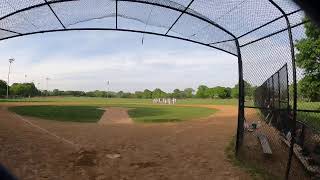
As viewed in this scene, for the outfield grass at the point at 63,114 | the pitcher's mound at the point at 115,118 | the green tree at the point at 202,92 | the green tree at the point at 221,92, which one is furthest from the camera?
the green tree at the point at 202,92

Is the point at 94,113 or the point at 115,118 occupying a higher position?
the point at 94,113

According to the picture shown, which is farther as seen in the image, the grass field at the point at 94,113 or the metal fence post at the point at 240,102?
the grass field at the point at 94,113

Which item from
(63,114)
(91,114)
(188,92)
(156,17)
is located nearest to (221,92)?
(188,92)

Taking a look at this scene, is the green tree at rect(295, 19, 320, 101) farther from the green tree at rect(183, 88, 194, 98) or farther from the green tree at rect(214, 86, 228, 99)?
the green tree at rect(183, 88, 194, 98)

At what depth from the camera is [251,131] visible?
14.0 m

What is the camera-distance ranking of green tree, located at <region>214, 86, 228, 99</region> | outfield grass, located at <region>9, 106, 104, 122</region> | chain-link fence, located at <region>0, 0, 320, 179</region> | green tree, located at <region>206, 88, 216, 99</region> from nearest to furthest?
chain-link fence, located at <region>0, 0, 320, 179</region> → outfield grass, located at <region>9, 106, 104, 122</region> → green tree, located at <region>214, 86, 228, 99</region> → green tree, located at <region>206, 88, 216, 99</region>

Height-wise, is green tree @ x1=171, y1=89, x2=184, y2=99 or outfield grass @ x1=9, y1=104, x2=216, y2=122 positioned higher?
green tree @ x1=171, y1=89, x2=184, y2=99

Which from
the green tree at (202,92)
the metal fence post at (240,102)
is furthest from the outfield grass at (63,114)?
the green tree at (202,92)

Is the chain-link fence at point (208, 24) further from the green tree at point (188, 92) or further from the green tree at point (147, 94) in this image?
the green tree at point (188, 92)

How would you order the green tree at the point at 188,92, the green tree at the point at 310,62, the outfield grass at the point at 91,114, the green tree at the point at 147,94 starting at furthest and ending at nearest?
the green tree at the point at 188,92
the green tree at the point at 147,94
the outfield grass at the point at 91,114
the green tree at the point at 310,62

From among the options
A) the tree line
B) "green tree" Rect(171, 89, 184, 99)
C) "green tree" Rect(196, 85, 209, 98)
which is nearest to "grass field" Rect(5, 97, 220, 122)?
the tree line

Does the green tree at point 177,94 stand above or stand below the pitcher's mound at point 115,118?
above

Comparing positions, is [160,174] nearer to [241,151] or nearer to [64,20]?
[241,151]

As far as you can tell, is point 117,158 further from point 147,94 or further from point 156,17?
point 147,94
